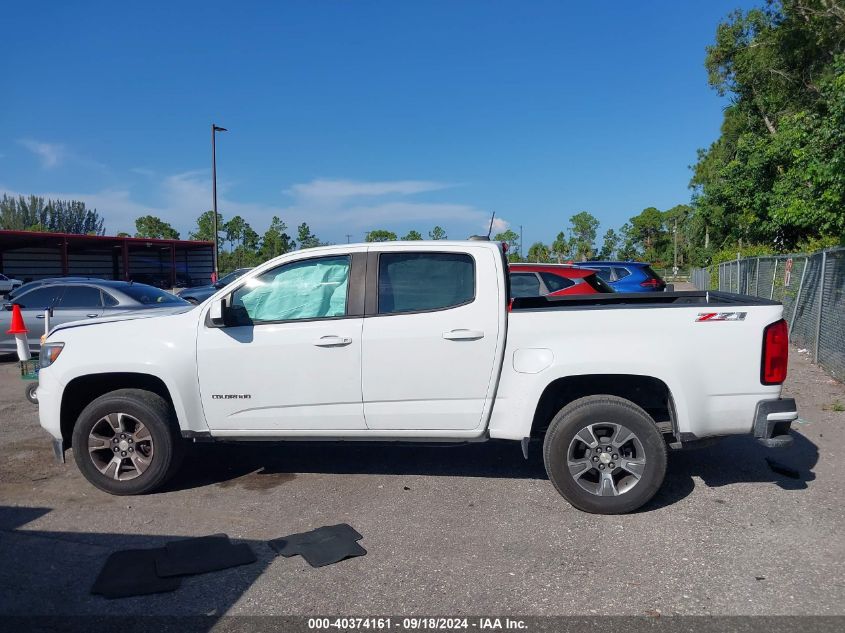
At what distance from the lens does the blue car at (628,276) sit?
13.9 metres

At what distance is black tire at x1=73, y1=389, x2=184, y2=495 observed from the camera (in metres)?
5.14

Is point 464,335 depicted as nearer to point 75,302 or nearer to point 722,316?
point 722,316

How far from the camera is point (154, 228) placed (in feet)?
274

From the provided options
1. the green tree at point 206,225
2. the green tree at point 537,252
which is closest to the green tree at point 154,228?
the green tree at point 206,225

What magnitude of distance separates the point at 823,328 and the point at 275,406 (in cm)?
A: 896

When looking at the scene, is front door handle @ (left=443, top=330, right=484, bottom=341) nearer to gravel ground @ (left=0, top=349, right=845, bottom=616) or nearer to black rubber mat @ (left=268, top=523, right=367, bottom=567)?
gravel ground @ (left=0, top=349, right=845, bottom=616)

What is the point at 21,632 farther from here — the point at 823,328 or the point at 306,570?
the point at 823,328

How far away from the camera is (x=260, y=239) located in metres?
58.7

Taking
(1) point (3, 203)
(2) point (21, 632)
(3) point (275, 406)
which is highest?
(1) point (3, 203)

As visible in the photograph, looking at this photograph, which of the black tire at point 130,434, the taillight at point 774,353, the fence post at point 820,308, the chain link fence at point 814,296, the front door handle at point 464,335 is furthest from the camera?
the fence post at point 820,308

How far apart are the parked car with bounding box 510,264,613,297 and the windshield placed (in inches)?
229

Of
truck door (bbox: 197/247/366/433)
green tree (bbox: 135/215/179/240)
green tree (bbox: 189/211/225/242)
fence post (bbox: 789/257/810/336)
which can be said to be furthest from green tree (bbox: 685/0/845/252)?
green tree (bbox: 135/215/179/240)

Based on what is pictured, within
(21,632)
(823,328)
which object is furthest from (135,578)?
(823,328)

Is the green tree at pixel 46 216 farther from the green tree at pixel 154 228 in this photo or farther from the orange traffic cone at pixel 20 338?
the orange traffic cone at pixel 20 338
